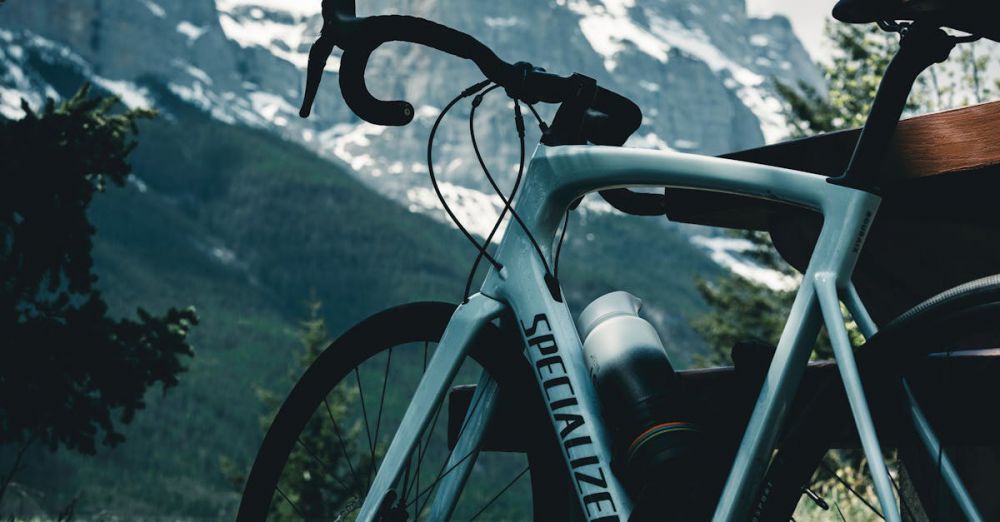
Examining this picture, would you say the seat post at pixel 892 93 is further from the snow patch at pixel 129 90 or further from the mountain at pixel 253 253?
the snow patch at pixel 129 90

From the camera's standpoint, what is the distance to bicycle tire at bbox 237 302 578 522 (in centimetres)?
201

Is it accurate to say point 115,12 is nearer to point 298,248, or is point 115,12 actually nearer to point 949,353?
point 298,248

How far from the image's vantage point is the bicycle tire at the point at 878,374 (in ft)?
4.75

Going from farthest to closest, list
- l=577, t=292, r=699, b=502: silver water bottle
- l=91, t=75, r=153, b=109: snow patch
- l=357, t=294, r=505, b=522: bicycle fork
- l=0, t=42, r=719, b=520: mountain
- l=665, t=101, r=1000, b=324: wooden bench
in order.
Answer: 1. l=91, t=75, r=153, b=109: snow patch
2. l=0, t=42, r=719, b=520: mountain
3. l=357, t=294, r=505, b=522: bicycle fork
4. l=665, t=101, r=1000, b=324: wooden bench
5. l=577, t=292, r=699, b=502: silver water bottle

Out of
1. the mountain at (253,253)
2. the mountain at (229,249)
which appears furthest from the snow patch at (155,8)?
the mountain at (253,253)

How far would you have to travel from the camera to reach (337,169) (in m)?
144

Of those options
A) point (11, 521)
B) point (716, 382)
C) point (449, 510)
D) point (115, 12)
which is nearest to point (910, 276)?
point (716, 382)

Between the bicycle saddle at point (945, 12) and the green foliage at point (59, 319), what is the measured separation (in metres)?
4.65

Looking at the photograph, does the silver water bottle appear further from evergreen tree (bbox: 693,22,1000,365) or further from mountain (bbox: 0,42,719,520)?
mountain (bbox: 0,42,719,520)

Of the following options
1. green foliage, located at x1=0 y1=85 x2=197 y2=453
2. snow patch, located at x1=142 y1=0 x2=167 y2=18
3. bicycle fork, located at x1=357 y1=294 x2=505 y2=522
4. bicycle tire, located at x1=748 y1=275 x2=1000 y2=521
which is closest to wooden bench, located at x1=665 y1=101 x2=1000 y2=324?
bicycle tire, located at x1=748 y1=275 x2=1000 y2=521

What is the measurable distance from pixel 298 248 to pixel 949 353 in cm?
13981

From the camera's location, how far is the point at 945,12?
157 cm

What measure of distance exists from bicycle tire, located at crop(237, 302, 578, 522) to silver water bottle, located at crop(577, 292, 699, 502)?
196mm

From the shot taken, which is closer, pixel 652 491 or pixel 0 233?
pixel 652 491
